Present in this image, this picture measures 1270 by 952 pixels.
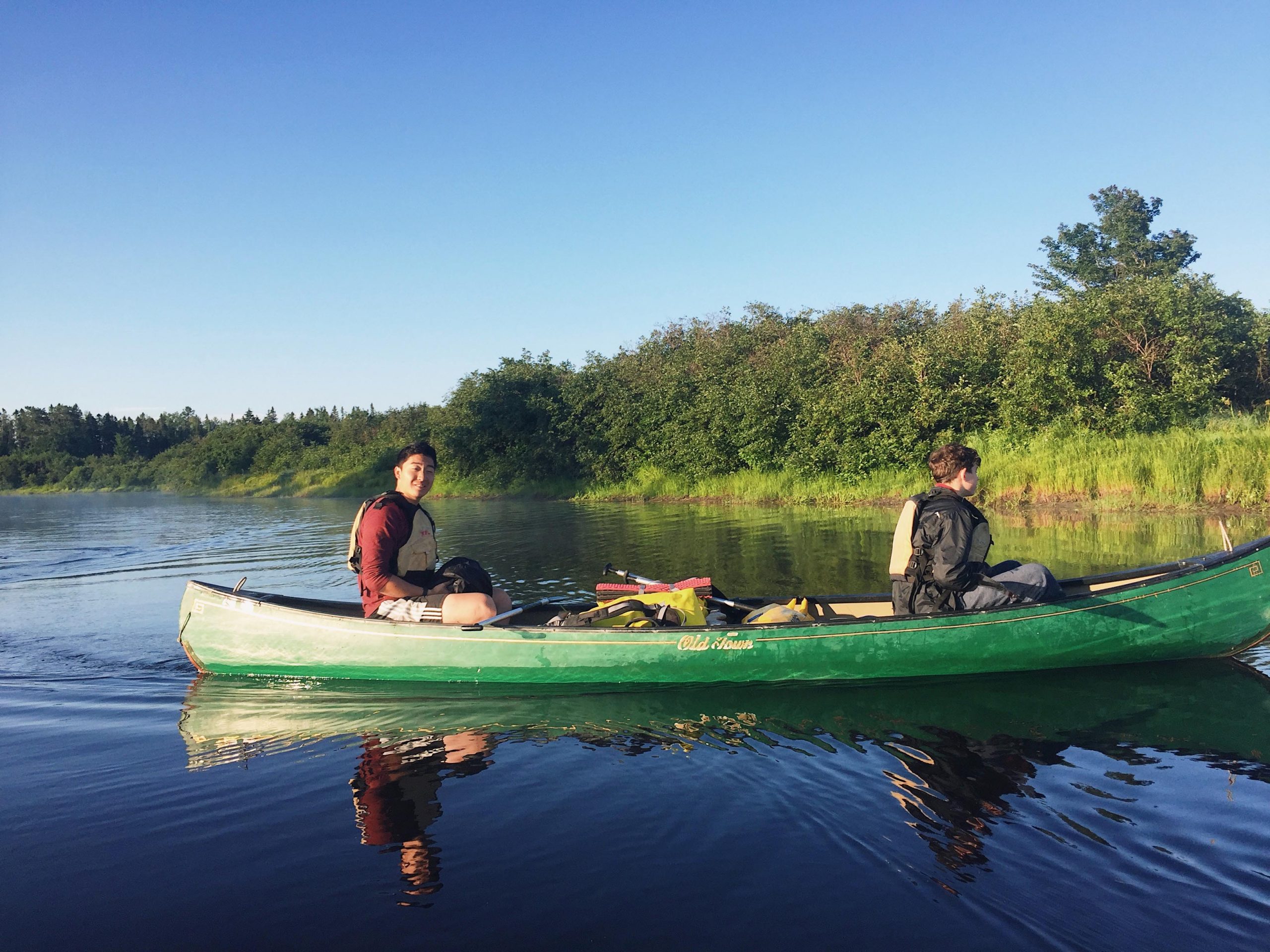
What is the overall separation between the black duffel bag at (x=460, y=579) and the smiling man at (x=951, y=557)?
320 centimetres

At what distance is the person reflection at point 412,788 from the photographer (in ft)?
12.7

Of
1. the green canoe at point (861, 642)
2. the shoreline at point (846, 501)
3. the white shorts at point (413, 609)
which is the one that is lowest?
the green canoe at point (861, 642)

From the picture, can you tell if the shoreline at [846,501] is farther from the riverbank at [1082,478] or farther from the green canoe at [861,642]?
the green canoe at [861,642]

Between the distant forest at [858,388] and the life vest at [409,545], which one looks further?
the distant forest at [858,388]

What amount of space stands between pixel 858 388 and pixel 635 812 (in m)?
20.9

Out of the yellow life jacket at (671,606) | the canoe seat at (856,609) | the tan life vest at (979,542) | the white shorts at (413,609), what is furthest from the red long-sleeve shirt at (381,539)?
the tan life vest at (979,542)

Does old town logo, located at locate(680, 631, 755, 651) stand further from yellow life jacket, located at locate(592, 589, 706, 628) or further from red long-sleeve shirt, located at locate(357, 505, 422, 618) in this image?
red long-sleeve shirt, located at locate(357, 505, 422, 618)

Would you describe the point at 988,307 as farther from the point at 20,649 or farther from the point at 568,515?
the point at 20,649

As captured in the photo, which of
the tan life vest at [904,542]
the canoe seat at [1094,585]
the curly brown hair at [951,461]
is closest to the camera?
the curly brown hair at [951,461]

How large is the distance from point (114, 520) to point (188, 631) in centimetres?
2399

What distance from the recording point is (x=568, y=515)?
2362cm

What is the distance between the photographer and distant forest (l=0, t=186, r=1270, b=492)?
66.3ft

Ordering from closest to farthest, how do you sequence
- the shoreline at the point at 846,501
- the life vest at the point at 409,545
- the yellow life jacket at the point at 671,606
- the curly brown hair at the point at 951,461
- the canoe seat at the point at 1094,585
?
the curly brown hair at the point at 951,461 → the life vest at the point at 409,545 → the yellow life jacket at the point at 671,606 → the canoe seat at the point at 1094,585 → the shoreline at the point at 846,501

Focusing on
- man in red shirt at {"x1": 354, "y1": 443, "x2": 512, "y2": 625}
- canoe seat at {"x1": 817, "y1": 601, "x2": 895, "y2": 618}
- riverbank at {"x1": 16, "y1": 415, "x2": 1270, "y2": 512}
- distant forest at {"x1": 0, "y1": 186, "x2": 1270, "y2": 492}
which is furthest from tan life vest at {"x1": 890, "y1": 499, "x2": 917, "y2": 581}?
distant forest at {"x1": 0, "y1": 186, "x2": 1270, "y2": 492}
